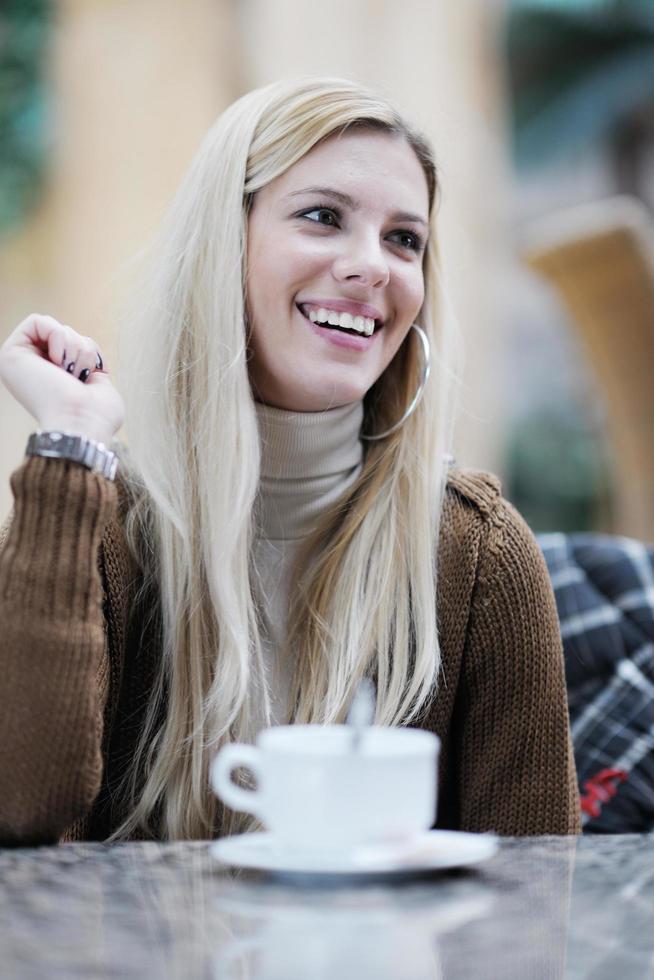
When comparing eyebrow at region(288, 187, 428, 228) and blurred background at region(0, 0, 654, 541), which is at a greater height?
blurred background at region(0, 0, 654, 541)

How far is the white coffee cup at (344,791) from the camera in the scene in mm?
677

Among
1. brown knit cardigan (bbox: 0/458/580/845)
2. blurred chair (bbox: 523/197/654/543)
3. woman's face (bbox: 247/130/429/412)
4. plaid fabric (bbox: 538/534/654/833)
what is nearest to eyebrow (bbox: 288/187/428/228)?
woman's face (bbox: 247/130/429/412)

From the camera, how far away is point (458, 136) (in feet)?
13.6

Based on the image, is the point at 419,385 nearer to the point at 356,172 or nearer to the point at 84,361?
the point at 356,172

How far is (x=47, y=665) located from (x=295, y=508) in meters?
0.43

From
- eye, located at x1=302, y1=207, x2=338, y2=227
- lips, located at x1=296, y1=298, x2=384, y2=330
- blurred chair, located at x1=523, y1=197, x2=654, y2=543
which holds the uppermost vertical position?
blurred chair, located at x1=523, y1=197, x2=654, y2=543

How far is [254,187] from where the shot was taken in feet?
4.33

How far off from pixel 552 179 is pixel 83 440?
484 centimetres

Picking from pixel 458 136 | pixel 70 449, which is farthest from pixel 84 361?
pixel 458 136

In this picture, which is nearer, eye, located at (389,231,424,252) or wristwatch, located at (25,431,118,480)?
wristwatch, located at (25,431,118,480)

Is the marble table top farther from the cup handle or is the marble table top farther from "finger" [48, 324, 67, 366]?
"finger" [48, 324, 67, 366]

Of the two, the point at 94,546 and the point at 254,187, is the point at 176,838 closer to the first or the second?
the point at 94,546

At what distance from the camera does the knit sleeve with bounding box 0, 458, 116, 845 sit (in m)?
0.99

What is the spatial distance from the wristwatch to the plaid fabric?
2.40 feet
